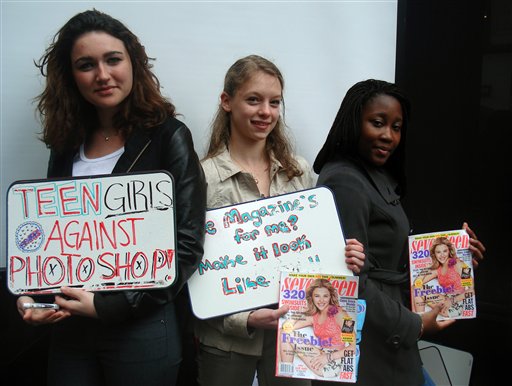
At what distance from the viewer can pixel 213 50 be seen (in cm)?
181

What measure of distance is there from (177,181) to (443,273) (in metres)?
0.99

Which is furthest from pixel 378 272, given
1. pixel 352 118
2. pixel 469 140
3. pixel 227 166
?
pixel 469 140

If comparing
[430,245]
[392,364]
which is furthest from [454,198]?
[392,364]

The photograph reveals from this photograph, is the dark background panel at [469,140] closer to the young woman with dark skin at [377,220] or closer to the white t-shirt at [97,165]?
the young woman with dark skin at [377,220]

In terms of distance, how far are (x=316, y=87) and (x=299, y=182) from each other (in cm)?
50

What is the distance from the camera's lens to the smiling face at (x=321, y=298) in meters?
1.36

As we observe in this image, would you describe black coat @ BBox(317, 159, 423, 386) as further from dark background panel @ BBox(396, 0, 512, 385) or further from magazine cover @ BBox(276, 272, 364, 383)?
dark background panel @ BBox(396, 0, 512, 385)

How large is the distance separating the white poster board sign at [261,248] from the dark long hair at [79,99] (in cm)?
39

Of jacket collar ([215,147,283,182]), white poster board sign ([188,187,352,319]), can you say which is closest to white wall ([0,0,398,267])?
jacket collar ([215,147,283,182])

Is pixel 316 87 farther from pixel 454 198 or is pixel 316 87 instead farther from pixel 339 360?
pixel 339 360

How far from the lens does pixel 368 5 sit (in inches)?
75.9

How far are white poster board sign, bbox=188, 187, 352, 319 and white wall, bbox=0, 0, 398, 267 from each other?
542mm

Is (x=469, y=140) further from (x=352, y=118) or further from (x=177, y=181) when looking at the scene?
(x=177, y=181)

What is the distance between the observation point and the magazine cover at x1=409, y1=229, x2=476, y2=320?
1.51 meters
